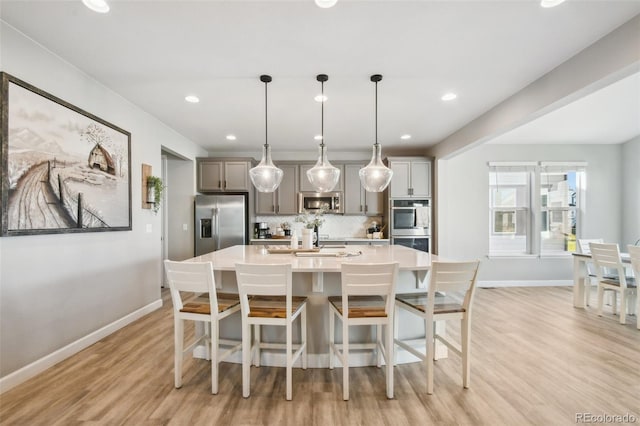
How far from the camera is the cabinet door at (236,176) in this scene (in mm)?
5605

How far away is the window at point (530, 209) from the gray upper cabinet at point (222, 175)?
466 cm

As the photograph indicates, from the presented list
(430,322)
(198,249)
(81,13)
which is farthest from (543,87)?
(198,249)

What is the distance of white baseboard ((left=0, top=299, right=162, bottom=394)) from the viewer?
2.21 metres

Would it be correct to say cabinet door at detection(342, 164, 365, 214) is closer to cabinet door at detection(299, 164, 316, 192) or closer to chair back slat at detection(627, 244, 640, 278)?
cabinet door at detection(299, 164, 316, 192)

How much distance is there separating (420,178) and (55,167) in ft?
16.6

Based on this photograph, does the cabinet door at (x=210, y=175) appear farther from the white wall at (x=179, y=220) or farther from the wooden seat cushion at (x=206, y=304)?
the wooden seat cushion at (x=206, y=304)

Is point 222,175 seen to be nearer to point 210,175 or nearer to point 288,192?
point 210,175

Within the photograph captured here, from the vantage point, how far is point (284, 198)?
229 inches

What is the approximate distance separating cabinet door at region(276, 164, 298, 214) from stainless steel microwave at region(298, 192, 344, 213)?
4.5 inches

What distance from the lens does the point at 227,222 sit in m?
5.30

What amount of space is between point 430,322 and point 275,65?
2462mm

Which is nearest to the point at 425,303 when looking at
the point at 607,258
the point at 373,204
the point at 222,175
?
the point at 607,258

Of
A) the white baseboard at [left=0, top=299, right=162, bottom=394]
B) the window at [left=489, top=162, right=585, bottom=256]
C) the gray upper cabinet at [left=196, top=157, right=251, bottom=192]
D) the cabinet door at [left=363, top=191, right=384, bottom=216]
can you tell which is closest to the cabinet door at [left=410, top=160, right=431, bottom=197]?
the cabinet door at [left=363, top=191, right=384, bottom=216]

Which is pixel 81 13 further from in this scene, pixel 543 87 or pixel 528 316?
pixel 528 316
